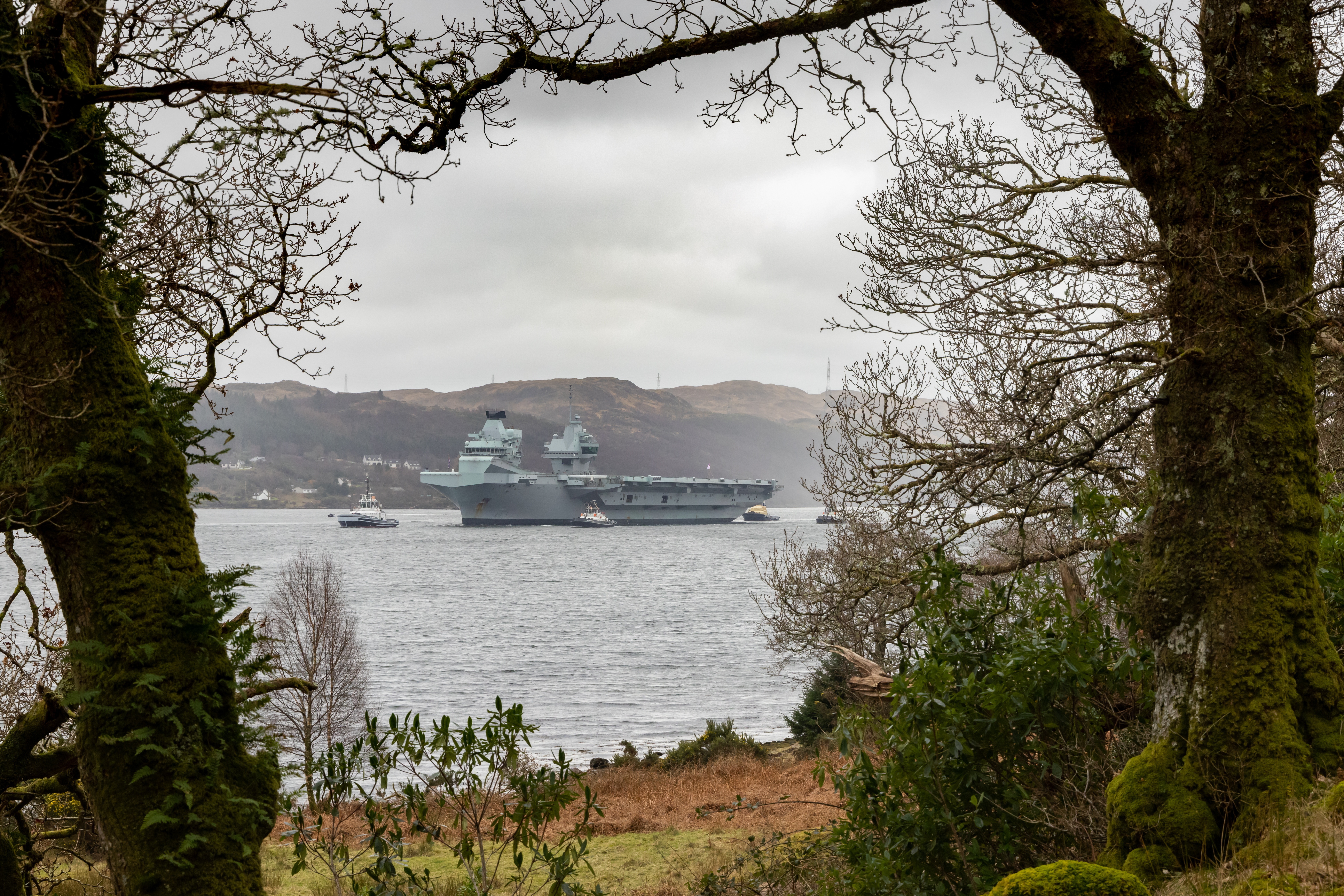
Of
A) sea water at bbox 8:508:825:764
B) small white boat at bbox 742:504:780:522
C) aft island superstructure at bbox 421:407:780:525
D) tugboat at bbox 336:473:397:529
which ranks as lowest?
sea water at bbox 8:508:825:764

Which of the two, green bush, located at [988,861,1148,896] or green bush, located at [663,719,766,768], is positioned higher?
green bush, located at [988,861,1148,896]

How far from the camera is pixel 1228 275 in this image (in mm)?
4031

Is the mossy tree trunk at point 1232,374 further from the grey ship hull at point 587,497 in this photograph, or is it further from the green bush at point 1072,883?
the grey ship hull at point 587,497

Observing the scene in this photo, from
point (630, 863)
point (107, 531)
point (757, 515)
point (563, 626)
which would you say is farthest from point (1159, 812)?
point (757, 515)

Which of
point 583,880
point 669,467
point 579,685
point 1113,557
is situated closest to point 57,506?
point 1113,557

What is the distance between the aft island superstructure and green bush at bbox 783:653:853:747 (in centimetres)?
7916

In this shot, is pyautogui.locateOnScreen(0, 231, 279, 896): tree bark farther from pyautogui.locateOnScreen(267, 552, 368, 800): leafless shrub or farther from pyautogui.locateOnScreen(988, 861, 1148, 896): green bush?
pyautogui.locateOnScreen(267, 552, 368, 800): leafless shrub

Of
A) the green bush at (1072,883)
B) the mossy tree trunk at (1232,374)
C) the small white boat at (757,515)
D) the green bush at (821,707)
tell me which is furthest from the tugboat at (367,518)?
the green bush at (1072,883)

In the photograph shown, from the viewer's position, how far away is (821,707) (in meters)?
18.7

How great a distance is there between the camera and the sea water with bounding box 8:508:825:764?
102 ft

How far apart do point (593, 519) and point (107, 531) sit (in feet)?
351

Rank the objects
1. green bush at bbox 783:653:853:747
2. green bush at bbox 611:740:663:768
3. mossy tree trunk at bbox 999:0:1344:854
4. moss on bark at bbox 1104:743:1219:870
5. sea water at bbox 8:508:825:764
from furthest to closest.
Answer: sea water at bbox 8:508:825:764
green bush at bbox 611:740:663:768
green bush at bbox 783:653:853:747
mossy tree trunk at bbox 999:0:1344:854
moss on bark at bbox 1104:743:1219:870

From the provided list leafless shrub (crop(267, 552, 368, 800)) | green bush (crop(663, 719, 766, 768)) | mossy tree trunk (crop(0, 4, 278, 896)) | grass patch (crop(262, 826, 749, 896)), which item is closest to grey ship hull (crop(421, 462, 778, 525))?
leafless shrub (crop(267, 552, 368, 800))

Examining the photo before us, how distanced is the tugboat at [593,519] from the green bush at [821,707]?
88464 millimetres
